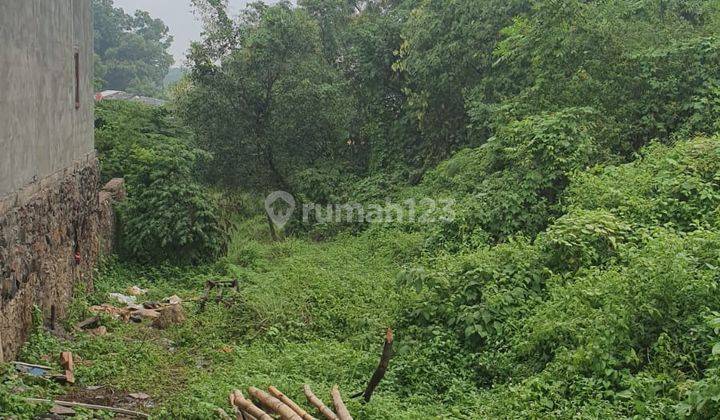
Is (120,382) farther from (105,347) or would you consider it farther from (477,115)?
(477,115)

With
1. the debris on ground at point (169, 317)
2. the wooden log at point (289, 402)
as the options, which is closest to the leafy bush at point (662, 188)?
the wooden log at point (289, 402)

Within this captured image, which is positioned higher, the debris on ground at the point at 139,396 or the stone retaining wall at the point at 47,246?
the stone retaining wall at the point at 47,246

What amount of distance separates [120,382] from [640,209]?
6077 mm

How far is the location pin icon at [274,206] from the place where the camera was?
19.2 metres

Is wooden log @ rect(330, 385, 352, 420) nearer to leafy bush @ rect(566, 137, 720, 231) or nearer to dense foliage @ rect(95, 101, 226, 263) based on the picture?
leafy bush @ rect(566, 137, 720, 231)

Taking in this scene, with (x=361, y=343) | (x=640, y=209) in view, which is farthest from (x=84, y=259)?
(x=640, y=209)

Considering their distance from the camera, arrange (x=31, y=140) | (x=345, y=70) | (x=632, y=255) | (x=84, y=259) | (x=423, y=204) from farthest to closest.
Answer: (x=345, y=70), (x=423, y=204), (x=84, y=259), (x=31, y=140), (x=632, y=255)

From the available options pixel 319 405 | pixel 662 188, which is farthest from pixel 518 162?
pixel 319 405

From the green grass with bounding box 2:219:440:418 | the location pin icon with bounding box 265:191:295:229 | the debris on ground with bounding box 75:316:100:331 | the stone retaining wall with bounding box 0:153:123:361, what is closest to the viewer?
the green grass with bounding box 2:219:440:418

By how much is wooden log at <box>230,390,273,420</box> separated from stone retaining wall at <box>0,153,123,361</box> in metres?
2.47

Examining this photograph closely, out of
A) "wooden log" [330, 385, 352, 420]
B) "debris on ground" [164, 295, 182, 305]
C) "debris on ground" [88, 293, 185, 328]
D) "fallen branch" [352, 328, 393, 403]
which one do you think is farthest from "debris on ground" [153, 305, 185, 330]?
"wooden log" [330, 385, 352, 420]

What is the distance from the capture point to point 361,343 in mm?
8766

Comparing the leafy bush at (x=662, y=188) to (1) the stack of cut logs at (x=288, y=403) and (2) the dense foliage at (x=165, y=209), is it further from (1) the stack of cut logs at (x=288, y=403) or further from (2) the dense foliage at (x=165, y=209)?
(2) the dense foliage at (x=165, y=209)

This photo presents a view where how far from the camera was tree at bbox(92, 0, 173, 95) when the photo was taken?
51344 millimetres
